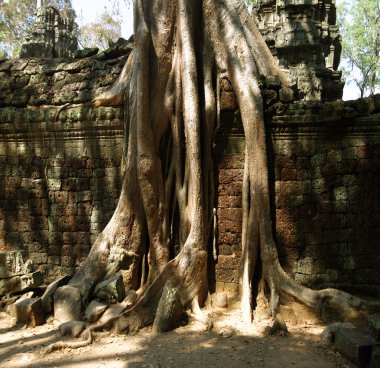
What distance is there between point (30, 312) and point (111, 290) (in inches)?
29.5

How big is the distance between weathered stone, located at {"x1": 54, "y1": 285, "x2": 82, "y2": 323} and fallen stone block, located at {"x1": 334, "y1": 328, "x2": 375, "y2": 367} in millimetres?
2261

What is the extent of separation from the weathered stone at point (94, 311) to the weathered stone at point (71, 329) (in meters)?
0.16

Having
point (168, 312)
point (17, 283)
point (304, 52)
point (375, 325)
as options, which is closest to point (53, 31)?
point (304, 52)

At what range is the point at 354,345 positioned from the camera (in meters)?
2.98

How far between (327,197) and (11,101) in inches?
162

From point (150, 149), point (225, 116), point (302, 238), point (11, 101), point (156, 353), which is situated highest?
point (11, 101)

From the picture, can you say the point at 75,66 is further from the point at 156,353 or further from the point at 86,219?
the point at 156,353

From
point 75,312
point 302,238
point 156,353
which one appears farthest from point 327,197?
point 75,312

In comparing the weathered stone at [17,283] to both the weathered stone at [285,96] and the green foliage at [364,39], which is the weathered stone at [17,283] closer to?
the weathered stone at [285,96]

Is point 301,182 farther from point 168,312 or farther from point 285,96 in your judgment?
point 168,312

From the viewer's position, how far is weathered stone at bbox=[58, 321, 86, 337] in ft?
11.7

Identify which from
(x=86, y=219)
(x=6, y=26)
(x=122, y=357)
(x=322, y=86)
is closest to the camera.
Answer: (x=122, y=357)

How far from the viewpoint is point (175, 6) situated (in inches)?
179

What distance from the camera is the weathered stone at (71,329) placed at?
11.7ft
